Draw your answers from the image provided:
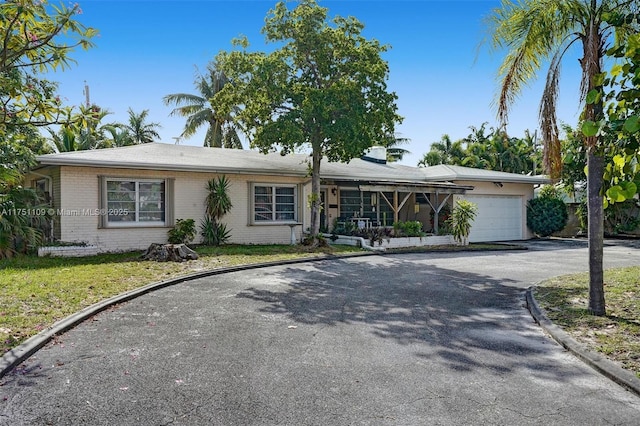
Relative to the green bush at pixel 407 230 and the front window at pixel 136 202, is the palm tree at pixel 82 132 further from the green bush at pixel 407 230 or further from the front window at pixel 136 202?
the green bush at pixel 407 230

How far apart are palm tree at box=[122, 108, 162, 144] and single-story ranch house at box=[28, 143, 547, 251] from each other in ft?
60.9

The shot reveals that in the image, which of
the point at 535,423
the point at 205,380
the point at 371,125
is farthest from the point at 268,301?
→ the point at 371,125

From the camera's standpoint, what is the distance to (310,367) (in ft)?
15.1

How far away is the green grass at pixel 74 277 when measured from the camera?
242 inches

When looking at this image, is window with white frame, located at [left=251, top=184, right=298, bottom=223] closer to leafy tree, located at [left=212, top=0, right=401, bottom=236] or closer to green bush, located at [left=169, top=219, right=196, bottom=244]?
leafy tree, located at [left=212, top=0, right=401, bottom=236]

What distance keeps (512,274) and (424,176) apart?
434 inches

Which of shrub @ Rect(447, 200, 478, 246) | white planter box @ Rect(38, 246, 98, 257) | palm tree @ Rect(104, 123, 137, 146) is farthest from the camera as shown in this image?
palm tree @ Rect(104, 123, 137, 146)

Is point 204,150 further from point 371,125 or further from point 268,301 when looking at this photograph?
point 268,301

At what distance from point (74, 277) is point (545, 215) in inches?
802

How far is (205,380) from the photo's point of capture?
4238 millimetres

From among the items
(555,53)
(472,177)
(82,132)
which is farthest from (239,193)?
(82,132)

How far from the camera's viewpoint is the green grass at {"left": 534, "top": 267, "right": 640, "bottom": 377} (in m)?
5.02

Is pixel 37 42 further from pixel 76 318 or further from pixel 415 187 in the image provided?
pixel 415 187

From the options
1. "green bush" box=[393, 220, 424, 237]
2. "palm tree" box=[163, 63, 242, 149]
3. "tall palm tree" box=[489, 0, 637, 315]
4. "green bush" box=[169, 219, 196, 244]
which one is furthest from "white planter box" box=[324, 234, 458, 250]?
"palm tree" box=[163, 63, 242, 149]
